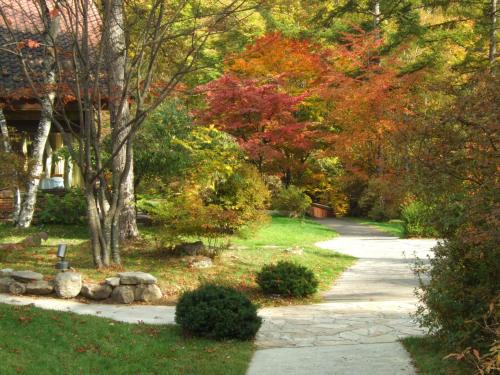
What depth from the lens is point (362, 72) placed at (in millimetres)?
25797

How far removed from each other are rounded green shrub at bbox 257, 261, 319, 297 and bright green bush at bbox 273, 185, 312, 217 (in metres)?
13.6

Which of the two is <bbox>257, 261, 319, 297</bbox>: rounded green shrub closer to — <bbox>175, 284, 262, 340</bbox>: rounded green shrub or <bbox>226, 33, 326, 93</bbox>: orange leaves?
Answer: <bbox>175, 284, 262, 340</bbox>: rounded green shrub

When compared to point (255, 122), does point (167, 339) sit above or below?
below

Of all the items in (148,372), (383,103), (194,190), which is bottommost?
(148,372)

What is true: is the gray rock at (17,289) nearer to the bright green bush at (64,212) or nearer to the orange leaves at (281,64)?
the bright green bush at (64,212)

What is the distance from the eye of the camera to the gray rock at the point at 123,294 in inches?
380

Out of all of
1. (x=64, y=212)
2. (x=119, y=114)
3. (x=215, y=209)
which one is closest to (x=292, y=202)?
(x=64, y=212)

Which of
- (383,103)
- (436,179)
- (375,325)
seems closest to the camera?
(436,179)

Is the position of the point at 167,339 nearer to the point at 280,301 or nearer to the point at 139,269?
the point at 280,301

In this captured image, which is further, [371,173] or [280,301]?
[371,173]

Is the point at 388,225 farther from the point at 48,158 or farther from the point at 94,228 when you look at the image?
the point at 94,228

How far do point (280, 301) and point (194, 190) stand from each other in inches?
125

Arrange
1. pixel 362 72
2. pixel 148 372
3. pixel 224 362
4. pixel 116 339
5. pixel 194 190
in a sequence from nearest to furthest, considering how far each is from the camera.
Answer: pixel 148 372 → pixel 224 362 → pixel 116 339 → pixel 194 190 → pixel 362 72

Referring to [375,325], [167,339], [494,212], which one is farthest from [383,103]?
[494,212]
